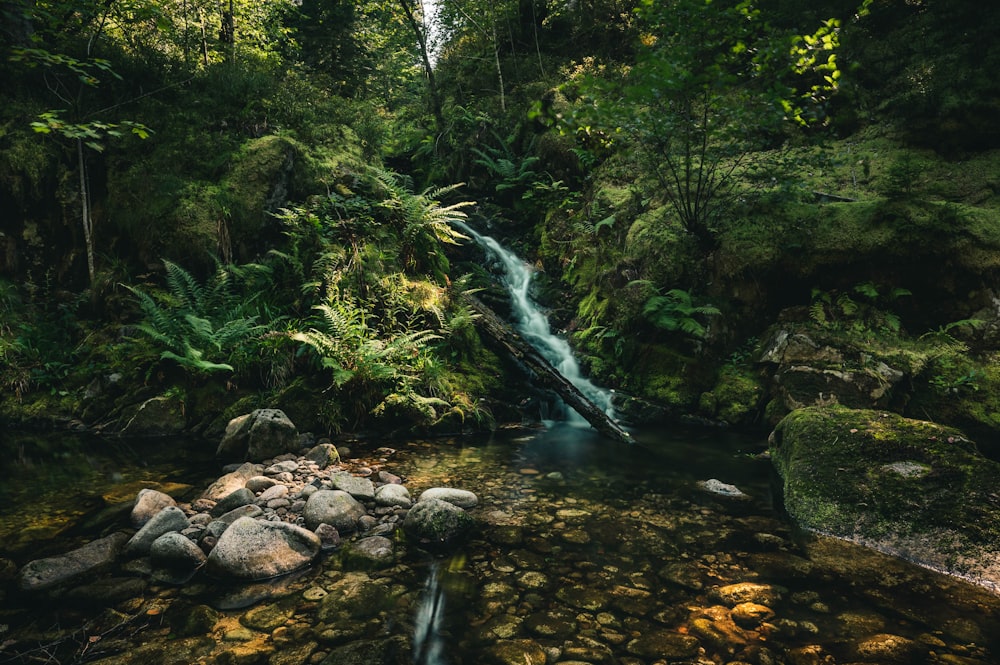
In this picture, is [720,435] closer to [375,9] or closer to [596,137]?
[596,137]

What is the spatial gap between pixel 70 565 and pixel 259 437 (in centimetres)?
216

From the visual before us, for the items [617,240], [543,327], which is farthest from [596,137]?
[543,327]

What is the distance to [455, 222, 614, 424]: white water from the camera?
24.5 ft

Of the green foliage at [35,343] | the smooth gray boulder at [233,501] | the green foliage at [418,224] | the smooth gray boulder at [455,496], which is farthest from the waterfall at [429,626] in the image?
the green foliage at [35,343]

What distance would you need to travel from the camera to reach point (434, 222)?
25.5 ft

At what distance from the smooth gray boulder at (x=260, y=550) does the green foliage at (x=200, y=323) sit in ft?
11.1

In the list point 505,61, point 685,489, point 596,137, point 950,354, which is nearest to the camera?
point 685,489

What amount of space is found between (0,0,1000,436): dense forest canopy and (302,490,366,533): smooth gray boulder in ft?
6.99

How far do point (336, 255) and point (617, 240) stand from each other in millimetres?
5085

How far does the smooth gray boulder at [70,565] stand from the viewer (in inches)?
110

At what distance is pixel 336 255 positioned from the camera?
22.8ft

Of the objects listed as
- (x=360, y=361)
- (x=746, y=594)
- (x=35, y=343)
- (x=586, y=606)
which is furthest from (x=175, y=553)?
(x=35, y=343)

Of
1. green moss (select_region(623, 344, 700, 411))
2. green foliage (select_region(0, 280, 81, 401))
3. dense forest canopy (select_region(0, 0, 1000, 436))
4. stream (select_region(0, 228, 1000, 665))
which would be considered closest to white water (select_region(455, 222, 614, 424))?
dense forest canopy (select_region(0, 0, 1000, 436))

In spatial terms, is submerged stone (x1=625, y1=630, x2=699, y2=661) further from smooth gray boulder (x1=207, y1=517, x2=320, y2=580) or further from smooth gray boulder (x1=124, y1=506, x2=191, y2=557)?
smooth gray boulder (x1=124, y1=506, x2=191, y2=557)
